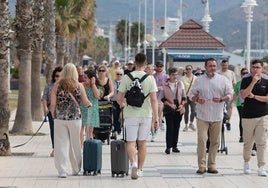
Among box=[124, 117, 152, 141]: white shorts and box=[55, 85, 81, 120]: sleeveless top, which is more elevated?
box=[55, 85, 81, 120]: sleeveless top

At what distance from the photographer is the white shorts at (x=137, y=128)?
1245 cm

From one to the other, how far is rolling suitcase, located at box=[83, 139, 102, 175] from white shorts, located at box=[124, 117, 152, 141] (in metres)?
0.63

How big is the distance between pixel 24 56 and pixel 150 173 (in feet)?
25.7

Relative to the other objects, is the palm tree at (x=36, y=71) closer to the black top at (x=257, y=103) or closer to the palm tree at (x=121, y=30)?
the black top at (x=257, y=103)

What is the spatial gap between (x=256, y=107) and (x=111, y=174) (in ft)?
Answer: 8.54

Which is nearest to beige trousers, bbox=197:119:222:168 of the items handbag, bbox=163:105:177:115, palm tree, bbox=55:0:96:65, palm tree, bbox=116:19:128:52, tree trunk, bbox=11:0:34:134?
handbag, bbox=163:105:177:115

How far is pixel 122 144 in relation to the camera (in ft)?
41.7

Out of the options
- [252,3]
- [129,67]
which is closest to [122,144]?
[129,67]

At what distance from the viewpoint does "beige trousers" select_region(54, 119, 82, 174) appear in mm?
12648

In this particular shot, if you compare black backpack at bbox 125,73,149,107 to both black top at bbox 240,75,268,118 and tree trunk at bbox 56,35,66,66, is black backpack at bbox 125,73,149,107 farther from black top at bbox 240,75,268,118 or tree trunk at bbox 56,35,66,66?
tree trunk at bbox 56,35,66,66

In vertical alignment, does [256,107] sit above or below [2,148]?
above

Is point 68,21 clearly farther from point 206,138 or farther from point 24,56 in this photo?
point 206,138

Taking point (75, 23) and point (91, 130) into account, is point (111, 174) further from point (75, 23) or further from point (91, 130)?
point (75, 23)

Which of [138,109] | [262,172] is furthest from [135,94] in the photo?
[262,172]
